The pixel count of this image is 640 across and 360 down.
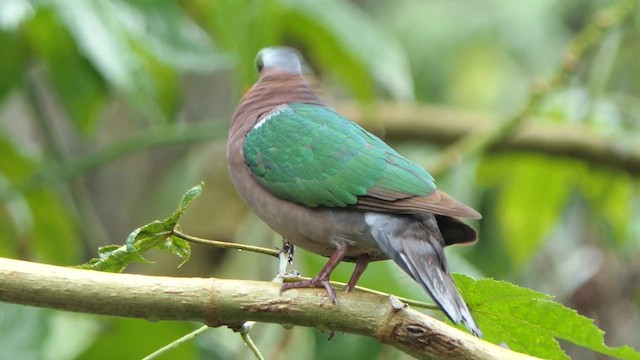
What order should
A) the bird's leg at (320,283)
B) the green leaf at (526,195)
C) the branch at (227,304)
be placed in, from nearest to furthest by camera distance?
the branch at (227,304) < the bird's leg at (320,283) < the green leaf at (526,195)

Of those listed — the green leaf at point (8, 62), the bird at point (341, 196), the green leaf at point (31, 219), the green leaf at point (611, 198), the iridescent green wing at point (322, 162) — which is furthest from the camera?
the green leaf at point (611, 198)

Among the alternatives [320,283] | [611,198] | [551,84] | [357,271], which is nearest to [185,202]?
[320,283]

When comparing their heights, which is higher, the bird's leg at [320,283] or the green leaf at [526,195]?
the green leaf at [526,195]

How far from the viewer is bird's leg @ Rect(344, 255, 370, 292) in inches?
69.2

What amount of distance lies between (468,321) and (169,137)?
76.8 inches

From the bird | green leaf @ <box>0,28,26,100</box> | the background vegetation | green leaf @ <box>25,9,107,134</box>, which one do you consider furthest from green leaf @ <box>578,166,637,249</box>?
green leaf @ <box>0,28,26,100</box>

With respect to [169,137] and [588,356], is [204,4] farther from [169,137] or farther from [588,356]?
[588,356]

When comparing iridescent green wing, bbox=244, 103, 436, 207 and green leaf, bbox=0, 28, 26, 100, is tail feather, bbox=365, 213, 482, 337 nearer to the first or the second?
iridescent green wing, bbox=244, 103, 436, 207

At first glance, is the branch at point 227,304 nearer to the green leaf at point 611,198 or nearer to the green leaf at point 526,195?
the green leaf at point 526,195

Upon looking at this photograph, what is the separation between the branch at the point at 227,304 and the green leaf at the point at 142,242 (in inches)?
2.7

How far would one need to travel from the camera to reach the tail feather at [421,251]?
171cm

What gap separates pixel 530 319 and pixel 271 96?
Result: 0.77m

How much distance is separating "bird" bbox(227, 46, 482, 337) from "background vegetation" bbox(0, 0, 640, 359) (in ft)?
1.48

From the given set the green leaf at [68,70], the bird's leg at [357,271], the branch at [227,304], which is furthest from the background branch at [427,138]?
the branch at [227,304]
